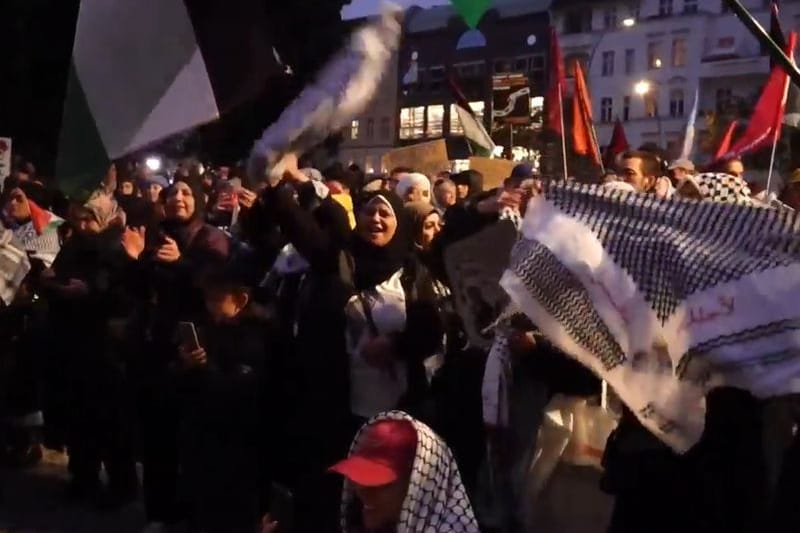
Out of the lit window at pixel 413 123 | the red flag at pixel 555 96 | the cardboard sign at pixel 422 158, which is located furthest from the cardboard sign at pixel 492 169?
the lit window at pixel 413 123

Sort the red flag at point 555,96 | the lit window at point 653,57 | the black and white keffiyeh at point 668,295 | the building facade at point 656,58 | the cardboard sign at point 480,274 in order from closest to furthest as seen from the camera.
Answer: the black and white keffiyeh at point 668,295 < the cardboard sign at point 480,274 < the red flag at point 555,96 < the building facade at point 656,58 < the lit window at point 653,57

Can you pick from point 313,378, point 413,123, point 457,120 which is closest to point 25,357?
point 313,378

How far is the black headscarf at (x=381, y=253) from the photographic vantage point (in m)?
4.85

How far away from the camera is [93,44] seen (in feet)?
14.1

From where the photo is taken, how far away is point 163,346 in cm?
590

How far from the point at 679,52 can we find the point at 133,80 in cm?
6016

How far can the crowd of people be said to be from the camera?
3.00m

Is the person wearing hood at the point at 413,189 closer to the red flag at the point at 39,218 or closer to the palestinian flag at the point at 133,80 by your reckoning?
the palestinian flag at the point at 133,80

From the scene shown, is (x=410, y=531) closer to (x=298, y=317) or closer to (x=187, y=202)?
(x=298, y=317)

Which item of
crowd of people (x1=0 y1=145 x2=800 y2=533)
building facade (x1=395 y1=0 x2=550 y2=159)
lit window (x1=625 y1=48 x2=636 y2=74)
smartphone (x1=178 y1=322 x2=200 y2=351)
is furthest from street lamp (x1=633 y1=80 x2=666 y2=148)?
smartphone (x1=178 y1=322 x2=200 y2=351)

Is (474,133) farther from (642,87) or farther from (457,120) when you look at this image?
(642,87)

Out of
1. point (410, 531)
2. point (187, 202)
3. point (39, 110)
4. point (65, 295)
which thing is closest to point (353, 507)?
point (410, 531)

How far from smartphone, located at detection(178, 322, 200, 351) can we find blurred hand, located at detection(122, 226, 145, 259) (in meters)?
1.10

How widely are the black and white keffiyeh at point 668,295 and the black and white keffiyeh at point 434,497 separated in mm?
427
